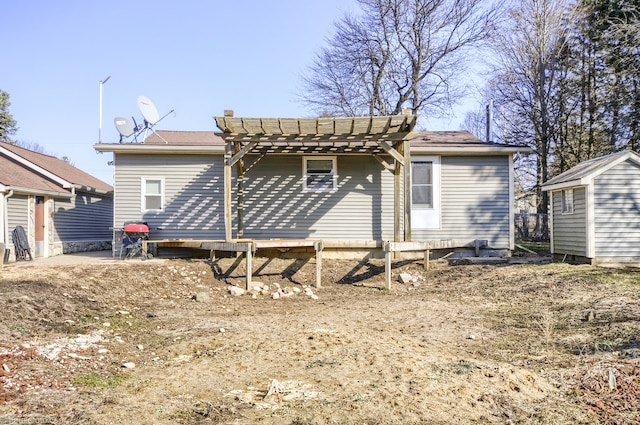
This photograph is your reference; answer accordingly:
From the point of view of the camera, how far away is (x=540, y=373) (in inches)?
171

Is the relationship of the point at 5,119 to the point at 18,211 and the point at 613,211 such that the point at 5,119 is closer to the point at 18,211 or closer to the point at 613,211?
the point at 18,211

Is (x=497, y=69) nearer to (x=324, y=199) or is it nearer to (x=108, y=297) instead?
(x=324, y=199)

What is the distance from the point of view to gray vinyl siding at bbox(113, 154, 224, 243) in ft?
41.5

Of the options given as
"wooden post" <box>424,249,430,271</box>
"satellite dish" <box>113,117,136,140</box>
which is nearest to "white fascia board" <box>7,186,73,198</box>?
"satellite dish" <box>113,117,136,140</box>

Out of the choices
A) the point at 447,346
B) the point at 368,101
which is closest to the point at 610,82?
the point at 368,101

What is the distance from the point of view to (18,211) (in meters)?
13.8

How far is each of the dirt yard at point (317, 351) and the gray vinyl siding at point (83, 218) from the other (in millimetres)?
6856

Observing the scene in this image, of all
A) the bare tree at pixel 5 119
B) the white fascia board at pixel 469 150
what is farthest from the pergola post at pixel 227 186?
the bare tree at pixel 5 119

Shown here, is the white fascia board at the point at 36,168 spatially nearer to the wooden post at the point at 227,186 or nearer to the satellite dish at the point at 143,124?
the satellite dish at the point at 143,124

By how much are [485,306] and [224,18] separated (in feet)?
34.1

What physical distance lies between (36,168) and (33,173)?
0.71ft

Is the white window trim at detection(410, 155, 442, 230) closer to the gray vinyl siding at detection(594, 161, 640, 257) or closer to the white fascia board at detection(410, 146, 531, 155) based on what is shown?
the white fascia board at detection(410, 146, 531, 155)

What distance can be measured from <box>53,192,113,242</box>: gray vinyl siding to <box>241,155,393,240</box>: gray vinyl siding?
17.7 feet

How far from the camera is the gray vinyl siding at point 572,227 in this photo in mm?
10953
